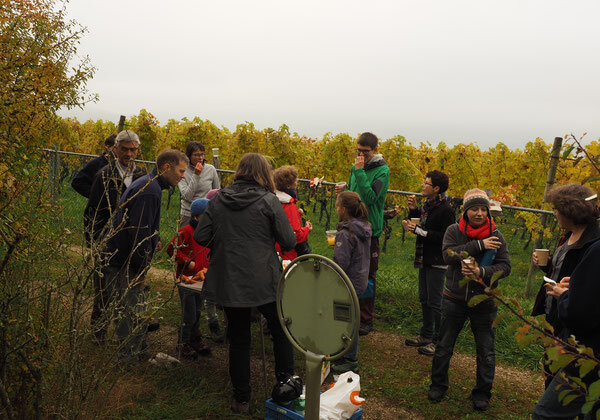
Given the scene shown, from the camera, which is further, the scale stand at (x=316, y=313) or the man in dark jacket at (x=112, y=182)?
the man in dark jacket at (x=112, y=182)

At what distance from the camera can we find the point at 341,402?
2922 mm

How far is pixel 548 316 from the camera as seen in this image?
3.01m

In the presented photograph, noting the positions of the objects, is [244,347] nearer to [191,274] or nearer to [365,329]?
[191,274]

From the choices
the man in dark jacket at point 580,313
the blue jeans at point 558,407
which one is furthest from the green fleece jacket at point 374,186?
the blue jeans at point 558,407

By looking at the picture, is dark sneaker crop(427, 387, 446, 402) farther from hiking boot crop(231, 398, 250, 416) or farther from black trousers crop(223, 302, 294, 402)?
hiking boot crop(231, 398, 250, 416)

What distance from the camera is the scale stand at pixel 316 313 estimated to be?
7.06 ft

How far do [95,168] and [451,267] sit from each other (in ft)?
11.9

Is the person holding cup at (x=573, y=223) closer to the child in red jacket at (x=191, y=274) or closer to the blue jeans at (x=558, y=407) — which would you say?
the blue jeans at (x=558, y=407)

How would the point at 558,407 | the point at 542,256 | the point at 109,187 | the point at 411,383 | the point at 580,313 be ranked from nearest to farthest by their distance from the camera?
the point at 580,313, the point at 558,407, the point at 542,256, the point at 411,383, the point at 109,187

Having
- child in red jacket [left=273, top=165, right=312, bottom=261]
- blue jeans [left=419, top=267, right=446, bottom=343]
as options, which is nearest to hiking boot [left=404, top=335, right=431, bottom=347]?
blue jeans [left=419, top=267, right=446, bottom=343]

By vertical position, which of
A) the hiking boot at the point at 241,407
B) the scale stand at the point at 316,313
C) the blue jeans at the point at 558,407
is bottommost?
the hiking boot at the point at 241,407

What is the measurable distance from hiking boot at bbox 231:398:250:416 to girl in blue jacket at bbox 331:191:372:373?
0.93 metres

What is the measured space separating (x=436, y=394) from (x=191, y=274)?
2304 millimetres

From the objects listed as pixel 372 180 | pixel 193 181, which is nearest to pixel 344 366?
pixel 372 180
